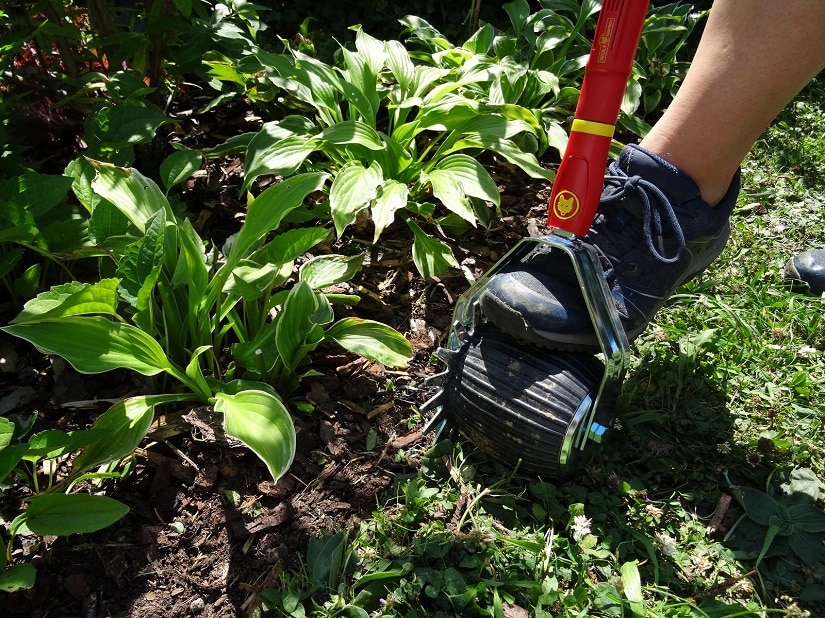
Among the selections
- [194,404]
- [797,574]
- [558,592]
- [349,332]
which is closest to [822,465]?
[797,574]

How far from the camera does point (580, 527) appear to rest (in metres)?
1.39

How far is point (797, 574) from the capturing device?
1376 millimetres

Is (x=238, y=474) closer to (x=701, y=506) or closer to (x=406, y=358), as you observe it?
(x=406, y=358)

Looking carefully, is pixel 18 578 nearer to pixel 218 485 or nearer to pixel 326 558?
pixel 218 485

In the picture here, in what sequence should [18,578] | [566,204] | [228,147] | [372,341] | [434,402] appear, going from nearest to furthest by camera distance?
[18,578] < [566,204] < [434,402] < [372,341] < [228,147]

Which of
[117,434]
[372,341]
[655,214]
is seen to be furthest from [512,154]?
[117,434]

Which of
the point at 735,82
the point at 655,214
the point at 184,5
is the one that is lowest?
the point at 655,214

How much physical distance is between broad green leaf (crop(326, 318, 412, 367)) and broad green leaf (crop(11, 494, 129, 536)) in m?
0.63

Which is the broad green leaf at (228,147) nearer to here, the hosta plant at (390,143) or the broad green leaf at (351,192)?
the hosta plant at (390,143)

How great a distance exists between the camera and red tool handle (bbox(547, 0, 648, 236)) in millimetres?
1361

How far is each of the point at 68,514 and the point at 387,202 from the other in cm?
111

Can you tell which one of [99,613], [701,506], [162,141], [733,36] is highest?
[733,36]

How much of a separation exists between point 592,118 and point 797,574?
1040 mm

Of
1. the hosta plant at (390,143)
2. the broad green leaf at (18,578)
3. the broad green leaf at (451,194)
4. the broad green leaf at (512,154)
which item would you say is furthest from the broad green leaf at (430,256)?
the broad green leaf at (18,578)
